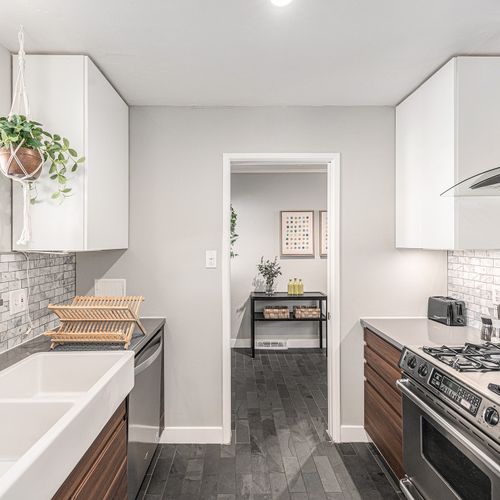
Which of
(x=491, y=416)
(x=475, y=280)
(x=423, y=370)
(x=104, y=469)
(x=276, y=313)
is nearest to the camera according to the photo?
(x=491, y=416)

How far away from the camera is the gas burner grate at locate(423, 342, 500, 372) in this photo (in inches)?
66.4

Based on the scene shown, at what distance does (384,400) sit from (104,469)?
1.65m

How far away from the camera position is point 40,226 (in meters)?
2.05

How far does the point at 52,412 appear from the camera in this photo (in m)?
1.44

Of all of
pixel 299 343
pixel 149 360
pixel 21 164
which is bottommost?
pixel 299 343

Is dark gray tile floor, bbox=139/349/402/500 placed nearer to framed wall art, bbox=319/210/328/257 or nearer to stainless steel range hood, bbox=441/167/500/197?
stainless steel range hood, bbox=441/167/500/197

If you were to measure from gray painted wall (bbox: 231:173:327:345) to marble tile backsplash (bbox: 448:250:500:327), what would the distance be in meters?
2.65

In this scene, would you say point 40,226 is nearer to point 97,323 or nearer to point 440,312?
point 97,323

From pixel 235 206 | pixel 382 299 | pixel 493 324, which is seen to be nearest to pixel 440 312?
pixel 382 299

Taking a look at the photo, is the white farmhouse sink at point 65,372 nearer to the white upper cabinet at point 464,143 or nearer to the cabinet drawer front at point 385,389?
the cabinet drawer front at point 385,389

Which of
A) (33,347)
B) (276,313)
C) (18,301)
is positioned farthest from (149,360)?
(276,313)

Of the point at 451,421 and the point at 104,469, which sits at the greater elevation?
the point at 451,421

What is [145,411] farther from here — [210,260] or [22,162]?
[22,162]

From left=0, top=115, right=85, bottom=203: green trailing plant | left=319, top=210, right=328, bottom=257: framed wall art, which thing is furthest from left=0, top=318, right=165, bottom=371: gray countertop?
left=319, top=210, right=328, bottom=257: framed wall art
